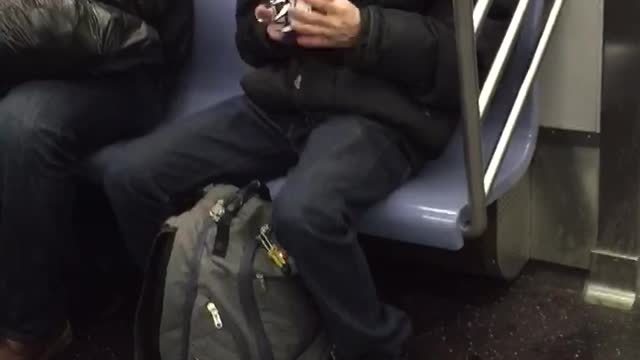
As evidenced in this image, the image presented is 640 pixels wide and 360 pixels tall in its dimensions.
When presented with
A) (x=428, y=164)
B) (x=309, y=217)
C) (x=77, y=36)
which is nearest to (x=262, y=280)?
(x=309, y=217)

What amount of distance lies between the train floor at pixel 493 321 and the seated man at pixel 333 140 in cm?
26

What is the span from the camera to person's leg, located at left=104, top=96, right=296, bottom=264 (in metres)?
1.84

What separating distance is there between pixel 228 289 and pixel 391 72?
1.53ft

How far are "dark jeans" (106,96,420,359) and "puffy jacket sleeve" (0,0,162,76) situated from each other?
19cm

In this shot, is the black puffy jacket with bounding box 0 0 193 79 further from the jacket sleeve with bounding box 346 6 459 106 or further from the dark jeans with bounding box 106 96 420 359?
the jacket sleeve with bounding box 346 6 459 106

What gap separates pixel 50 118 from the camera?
188 centimetres

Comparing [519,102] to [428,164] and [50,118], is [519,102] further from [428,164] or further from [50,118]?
[50,118]

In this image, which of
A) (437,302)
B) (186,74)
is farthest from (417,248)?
(186,74)

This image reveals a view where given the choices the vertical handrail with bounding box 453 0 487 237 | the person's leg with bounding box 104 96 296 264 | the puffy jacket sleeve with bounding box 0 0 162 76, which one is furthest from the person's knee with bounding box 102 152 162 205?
the vertical handrail with bounding box 453 0 487 237

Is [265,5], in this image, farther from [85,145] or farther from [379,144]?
[85,145]

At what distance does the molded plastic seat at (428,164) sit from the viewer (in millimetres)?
1675

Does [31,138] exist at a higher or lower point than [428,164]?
higher

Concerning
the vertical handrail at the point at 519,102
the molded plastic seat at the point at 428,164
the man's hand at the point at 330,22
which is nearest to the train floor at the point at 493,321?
the molded plastic seat at the point at 428,164

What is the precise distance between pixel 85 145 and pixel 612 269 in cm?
113
